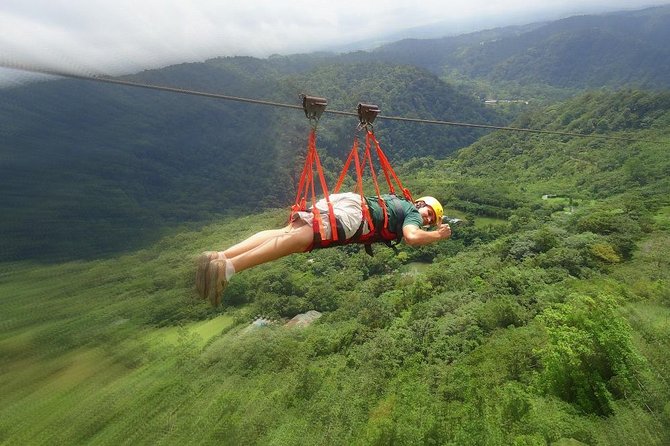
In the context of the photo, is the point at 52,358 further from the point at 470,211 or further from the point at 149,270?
the point at 470,211

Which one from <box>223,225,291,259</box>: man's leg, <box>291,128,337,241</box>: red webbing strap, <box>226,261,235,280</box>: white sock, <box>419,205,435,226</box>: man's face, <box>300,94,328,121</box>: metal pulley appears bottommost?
<box>419,205,435,226</box>: man's face

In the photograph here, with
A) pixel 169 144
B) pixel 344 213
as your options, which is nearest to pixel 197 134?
pixel 169 144

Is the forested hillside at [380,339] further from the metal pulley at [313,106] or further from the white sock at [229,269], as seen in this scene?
the metal pulley at [313,106]

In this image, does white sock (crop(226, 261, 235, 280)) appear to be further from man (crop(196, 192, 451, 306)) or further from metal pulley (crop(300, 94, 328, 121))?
metal pulley (crop(300, 94, 328, 121))

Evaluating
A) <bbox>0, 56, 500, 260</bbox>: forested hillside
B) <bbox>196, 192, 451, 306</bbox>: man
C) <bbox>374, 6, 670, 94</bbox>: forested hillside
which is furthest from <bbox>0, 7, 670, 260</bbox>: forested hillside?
<bbox>196, 192, 451, 306</bbox>: man

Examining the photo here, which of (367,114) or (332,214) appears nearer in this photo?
(332,214)

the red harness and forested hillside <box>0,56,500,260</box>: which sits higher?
the red harness

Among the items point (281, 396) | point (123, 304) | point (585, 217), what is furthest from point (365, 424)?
point (585, 217)

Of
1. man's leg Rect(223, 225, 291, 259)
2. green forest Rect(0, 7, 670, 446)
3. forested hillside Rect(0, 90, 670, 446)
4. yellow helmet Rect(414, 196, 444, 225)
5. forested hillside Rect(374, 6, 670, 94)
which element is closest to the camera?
man's leg Rect(223, 225, 291, 259)

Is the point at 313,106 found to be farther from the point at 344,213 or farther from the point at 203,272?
the point at 203,272
